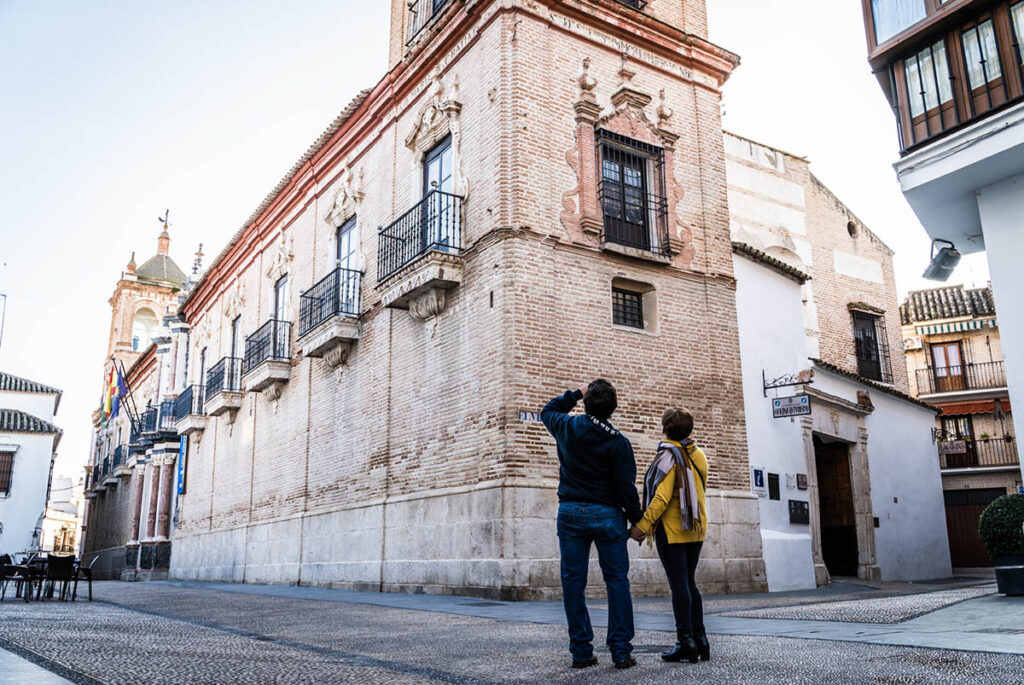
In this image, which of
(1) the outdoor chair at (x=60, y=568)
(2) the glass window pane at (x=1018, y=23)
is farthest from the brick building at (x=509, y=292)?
(2) the glass window pane at (x=1018, y=23)

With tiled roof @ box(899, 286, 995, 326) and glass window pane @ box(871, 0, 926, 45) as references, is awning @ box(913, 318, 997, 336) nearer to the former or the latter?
tiled roof @ box(899, 286, 995, 326)

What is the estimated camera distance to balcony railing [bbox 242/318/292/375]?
63.0 ft

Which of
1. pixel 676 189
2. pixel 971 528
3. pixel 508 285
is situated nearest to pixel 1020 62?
pixel 676 189

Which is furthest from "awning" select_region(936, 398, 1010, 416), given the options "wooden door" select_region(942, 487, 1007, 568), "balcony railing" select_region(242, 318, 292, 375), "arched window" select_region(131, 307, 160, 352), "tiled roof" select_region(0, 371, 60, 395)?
"tiled roof" select_region(0, 371, 60, 395)

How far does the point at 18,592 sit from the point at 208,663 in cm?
928

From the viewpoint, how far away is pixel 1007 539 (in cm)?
896

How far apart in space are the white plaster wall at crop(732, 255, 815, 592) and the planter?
176 inches

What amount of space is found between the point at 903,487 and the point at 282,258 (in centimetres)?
1508

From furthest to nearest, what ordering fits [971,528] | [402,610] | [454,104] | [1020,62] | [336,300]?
[971,528], [336,300], [454,104], [1020,62], [402,610]

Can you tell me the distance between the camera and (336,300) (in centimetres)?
1596

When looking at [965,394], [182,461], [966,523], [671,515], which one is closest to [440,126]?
[671,515]

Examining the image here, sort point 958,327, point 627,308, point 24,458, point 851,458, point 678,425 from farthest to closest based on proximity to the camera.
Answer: point 24,458 → point 958,327 → point 851,458 → point 627,308 → point 678,425

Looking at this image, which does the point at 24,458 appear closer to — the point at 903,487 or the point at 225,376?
the point at 225,376

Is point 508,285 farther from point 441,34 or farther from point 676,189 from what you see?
point 441,34
